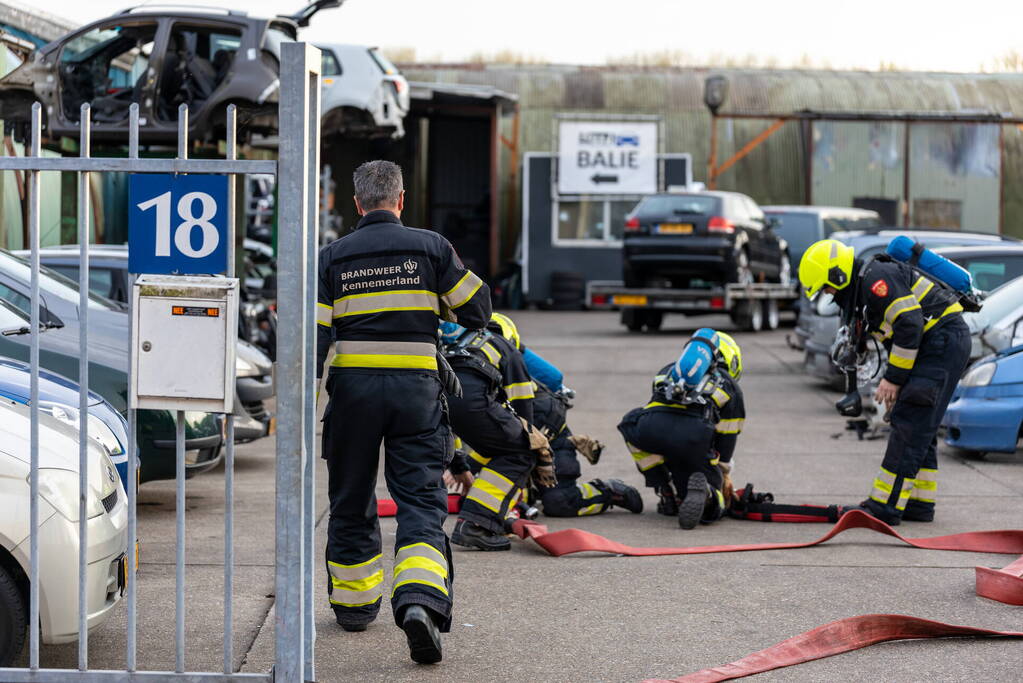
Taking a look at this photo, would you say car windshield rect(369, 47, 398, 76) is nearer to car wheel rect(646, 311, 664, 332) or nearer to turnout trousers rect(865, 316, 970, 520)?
car wheel rect(646, 311, 664, 332)

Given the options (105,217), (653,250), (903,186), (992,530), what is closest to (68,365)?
(992,530)

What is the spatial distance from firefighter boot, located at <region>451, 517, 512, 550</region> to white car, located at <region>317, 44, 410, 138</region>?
11.8 m

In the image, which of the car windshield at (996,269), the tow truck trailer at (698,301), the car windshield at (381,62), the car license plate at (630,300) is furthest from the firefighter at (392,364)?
the car license plate at (630,300)

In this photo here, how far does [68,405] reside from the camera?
6.13 meters

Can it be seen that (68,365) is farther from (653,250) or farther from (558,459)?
(653,250)

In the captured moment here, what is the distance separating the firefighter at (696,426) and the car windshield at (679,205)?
12746 millimetres

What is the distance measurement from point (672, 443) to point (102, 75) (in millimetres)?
10346

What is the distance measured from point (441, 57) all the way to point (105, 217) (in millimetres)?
24022

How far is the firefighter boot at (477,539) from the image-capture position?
7.13 meters

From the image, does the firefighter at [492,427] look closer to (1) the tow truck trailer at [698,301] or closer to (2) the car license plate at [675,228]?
(1) the tow truck trailer at [698,301]

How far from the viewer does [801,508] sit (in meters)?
7.98

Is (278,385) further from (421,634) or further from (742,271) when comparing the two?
(742,271)

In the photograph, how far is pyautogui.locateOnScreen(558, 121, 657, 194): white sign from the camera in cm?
2728

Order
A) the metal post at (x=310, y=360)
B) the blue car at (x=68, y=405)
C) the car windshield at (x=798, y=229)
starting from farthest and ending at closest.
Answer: the car windshield at (x=798, y=229) < the blue car at (x=68, y=405) < the metal post at (x=310, y=360)
